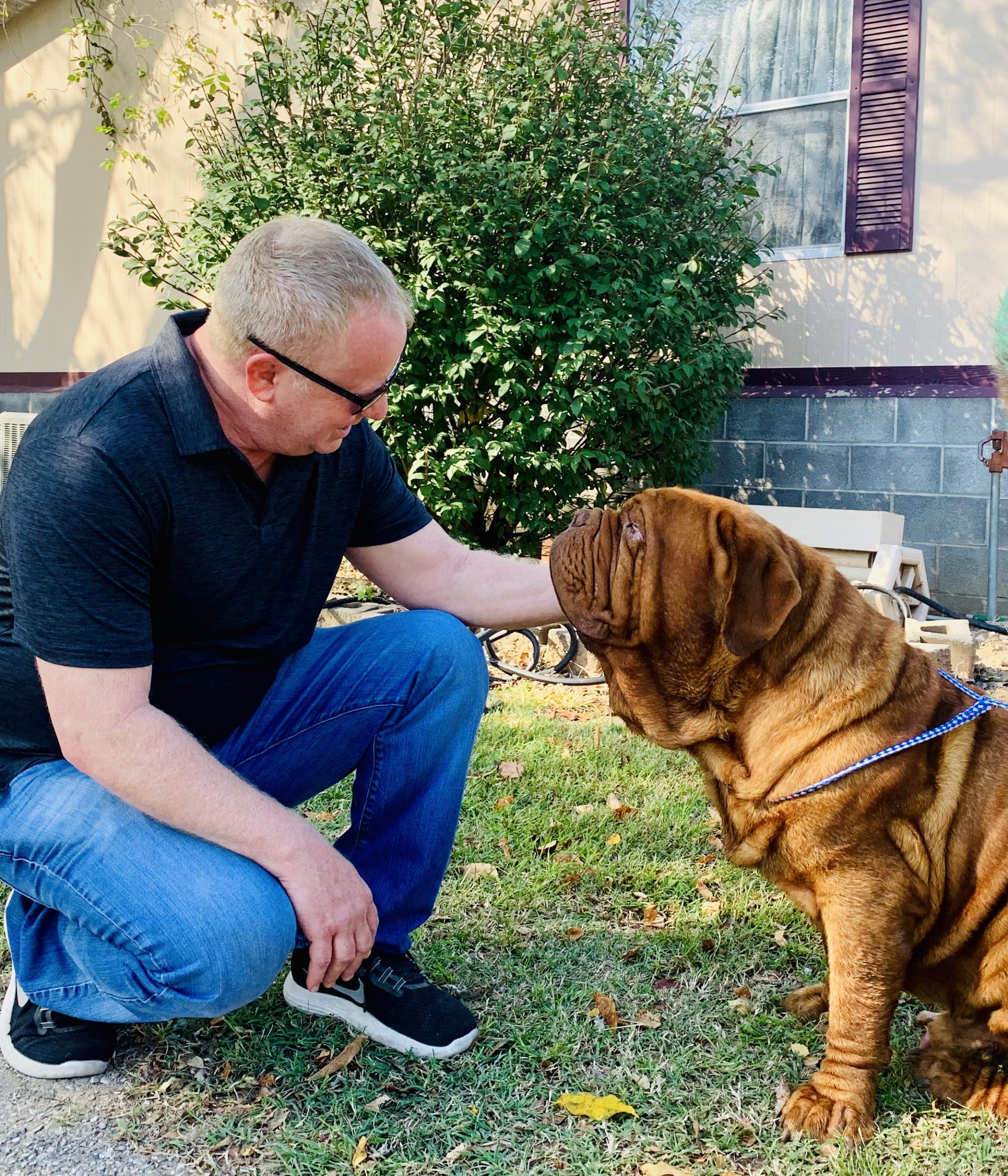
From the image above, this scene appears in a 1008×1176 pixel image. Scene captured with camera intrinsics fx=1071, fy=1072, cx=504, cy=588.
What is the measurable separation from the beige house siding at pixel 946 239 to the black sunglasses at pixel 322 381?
547 cm

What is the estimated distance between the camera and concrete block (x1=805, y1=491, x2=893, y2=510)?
735 cm

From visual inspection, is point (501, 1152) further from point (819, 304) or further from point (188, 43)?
point (188, 43)

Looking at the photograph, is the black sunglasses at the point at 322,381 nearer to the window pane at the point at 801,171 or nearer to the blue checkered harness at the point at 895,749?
the blue checkered harness at the point at 895,749

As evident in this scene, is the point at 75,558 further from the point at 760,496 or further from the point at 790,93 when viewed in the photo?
the point at 790,93

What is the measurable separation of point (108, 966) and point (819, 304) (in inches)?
258

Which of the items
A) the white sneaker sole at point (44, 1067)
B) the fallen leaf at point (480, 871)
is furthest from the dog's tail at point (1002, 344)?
the white sneaker sole at point (44, 1067)

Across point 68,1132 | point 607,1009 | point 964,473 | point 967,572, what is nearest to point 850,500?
point 964,473

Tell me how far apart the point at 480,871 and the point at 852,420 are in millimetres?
5007

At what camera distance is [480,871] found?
3592mm

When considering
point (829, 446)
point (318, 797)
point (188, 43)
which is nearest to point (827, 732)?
point (318, 797)

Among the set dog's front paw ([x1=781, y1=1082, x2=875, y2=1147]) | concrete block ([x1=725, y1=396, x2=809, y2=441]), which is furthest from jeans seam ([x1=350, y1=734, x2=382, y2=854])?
concrete block ([x1=725, y1=396, x2=809, y2=441])

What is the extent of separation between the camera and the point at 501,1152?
2312 millimetres

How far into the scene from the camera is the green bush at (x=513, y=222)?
5.98 meters

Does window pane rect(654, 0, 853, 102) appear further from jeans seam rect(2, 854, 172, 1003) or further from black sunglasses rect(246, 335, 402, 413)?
jeans seam rect(2, 854, 172, 1003)
